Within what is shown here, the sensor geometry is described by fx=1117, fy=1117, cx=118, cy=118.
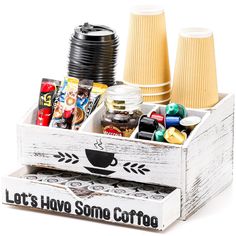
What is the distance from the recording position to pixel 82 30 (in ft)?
8.58

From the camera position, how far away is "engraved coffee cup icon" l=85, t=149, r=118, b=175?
2.43 meters

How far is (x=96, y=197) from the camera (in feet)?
7.84

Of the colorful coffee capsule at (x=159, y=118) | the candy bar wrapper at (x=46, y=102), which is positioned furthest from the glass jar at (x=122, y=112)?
the candy bar wrapper at (x=46, y=102)

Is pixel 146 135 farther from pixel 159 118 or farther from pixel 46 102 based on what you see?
pixel 46 102

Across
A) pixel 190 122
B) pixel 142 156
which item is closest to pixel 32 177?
pixel 142 156

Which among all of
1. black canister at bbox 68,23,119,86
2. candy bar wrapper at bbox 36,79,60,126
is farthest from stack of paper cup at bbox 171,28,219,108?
candy bar wrapper at bbox 36,79,60,126

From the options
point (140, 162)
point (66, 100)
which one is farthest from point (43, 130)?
point (140, 162)

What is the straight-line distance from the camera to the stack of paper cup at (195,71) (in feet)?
8.30

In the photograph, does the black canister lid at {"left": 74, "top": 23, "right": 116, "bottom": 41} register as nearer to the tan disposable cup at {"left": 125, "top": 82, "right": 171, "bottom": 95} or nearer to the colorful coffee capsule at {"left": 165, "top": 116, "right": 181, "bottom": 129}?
the tan disposable cup at {"left": 125, "top": 82, "right": 171, "bottom": 95}

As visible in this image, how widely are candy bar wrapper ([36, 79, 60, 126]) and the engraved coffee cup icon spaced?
0.50ft

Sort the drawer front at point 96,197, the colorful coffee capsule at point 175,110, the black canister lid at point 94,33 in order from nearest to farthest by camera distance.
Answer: the drawer front at point 96,197
the colorful coffee capsule at point 175,110
the black canister lid at point 94,33

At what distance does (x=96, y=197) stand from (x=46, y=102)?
29 centimetres

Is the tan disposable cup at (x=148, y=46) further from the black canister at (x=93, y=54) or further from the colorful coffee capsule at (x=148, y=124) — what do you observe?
the colorful coffee capsule at (x=148, y=124)

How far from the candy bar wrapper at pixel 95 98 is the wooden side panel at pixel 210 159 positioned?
0.84 ft
